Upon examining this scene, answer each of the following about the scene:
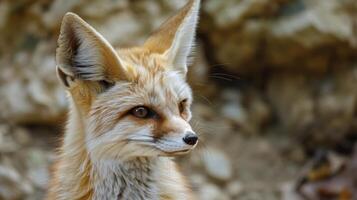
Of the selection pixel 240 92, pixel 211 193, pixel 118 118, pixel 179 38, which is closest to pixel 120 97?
pixel 118 118

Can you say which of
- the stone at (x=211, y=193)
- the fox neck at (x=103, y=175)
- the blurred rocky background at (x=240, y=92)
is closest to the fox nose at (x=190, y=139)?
the fox neck at (x=103, y=175)

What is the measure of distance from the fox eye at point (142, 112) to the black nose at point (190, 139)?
0.29m

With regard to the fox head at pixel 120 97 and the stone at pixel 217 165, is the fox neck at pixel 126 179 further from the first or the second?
the stone at pixel 217 165

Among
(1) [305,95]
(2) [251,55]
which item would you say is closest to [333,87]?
(1) [305,95]

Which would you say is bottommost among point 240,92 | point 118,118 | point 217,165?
point 217,165

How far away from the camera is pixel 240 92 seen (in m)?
9.07

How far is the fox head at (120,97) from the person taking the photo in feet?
14.8

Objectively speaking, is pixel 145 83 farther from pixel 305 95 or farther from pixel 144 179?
A: pixel 305 95

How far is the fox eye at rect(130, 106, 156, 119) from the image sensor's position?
4.58 m

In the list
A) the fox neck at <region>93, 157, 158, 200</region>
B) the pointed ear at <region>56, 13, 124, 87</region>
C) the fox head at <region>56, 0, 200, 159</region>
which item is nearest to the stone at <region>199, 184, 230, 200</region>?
the fox neck at <region>93, 157, 158, 200</region>

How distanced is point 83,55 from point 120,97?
0.33 metres

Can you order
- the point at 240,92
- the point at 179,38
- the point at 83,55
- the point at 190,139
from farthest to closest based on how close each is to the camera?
the point at 240,92 < the point at 179,38 < the point at 83,55 < the point at 190,139

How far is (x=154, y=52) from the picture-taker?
509 cm

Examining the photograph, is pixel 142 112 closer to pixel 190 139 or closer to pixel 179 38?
pixel 190 139
